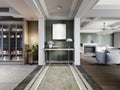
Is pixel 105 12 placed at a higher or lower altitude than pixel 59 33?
higher

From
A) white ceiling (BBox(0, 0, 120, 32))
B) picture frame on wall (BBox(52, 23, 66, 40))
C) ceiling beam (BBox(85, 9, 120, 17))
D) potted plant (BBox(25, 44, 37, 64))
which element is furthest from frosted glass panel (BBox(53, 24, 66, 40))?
ceiling beam (BBox(85, 9, 120, 17))

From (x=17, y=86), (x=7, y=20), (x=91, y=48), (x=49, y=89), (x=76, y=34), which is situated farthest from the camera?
(x=91, y=48)

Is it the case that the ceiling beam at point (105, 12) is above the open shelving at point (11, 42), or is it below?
above

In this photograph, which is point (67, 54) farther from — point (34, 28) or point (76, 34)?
point (34, 28)

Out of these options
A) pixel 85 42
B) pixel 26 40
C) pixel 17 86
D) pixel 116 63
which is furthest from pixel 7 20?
pixel 85 42

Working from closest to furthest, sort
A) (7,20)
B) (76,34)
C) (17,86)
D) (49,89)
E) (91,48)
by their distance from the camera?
(49,89), (17,86), (76,34), (7,20), (91,48)

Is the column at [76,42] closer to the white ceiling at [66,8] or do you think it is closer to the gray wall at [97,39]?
the white ceiling at [66,8]

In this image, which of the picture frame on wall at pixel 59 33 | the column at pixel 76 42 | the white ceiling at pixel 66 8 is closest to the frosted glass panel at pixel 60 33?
the picture frame on wall at pixel 59 33

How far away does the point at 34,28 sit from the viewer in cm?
866

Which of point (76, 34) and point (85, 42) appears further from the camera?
point (85, 42)

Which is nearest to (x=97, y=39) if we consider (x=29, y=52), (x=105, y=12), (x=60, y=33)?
(x=60, y=33)

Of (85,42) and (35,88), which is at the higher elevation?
(85,42)

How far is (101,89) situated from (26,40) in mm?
A: 5672

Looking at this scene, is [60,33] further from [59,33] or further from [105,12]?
[105,12]
